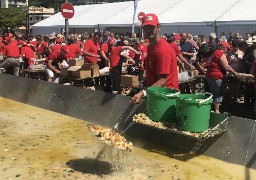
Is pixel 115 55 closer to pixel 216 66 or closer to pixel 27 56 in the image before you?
pixel 216 66

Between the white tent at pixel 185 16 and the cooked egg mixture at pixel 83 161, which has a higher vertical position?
the white tent at pixel 185 16

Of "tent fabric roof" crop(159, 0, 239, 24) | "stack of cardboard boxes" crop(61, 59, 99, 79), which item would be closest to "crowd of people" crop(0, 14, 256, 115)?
"stack of cardboard boxes" crop(61, 59, 99, 79)

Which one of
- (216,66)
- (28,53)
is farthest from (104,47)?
(216,66)

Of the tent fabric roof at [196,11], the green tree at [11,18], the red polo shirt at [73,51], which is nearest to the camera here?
the red polo shirt at [73,51]

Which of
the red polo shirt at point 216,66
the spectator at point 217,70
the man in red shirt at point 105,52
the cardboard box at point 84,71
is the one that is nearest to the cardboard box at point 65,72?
the cardboard box at point 84,71

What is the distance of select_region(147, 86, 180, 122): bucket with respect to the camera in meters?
7.21

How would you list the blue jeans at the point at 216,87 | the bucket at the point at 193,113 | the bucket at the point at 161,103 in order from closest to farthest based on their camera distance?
the bucket at the point at 193,113
the bucket at the point at 161,103
the blue jeans at the point at 216,87

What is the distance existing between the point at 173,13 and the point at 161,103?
19879 mm

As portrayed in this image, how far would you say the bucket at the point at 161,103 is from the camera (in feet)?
23.6

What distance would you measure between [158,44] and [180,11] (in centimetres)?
2005

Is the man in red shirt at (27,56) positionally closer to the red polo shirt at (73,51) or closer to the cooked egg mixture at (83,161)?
the red polo shirt at (73,51)

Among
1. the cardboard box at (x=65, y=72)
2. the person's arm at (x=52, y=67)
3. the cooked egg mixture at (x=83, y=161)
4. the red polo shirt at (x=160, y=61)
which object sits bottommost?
the cooked egg mixture at (x=83, y=161)

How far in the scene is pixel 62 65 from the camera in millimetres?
14828

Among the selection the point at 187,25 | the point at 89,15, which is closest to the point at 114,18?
the point at 89,15
